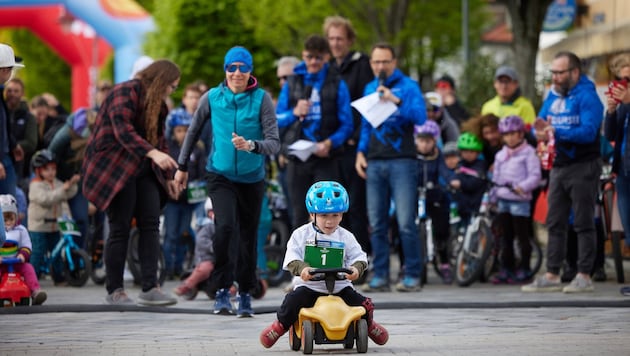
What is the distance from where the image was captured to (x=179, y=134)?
16.6m

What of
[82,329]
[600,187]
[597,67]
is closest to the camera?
[82,329]

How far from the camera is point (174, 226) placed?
1634cm

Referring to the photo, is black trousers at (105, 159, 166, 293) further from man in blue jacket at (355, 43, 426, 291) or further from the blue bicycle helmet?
the blue bicycle helmet

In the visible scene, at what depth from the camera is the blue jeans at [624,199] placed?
44.6 feet

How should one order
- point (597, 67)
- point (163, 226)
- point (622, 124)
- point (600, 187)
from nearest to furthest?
point (622, 124) < point (600, 187) < point (163, 226) < point (597, 67)

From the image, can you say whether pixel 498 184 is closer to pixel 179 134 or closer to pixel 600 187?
pixel 600 187

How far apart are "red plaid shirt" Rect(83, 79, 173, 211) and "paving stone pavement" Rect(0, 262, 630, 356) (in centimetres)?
98

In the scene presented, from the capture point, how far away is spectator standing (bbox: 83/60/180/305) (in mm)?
12422


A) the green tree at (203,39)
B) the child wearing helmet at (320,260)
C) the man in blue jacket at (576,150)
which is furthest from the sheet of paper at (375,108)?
the green tree at (203,39)

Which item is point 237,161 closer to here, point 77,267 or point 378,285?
point 378,285

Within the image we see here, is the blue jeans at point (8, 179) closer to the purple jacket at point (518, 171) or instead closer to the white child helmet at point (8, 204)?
the white child helmet at point (8, 204)

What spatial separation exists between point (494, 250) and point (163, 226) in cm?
368

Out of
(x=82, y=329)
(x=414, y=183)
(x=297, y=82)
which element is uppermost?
(x=297, y=82)

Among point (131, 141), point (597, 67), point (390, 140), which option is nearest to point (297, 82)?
point (390, 140)
